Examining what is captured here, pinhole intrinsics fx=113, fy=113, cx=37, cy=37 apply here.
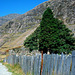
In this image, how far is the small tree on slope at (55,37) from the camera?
826 inches

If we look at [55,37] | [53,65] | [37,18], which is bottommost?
[53,65]

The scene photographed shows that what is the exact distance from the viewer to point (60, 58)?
4.99 metres

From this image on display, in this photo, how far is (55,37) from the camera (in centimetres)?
2169

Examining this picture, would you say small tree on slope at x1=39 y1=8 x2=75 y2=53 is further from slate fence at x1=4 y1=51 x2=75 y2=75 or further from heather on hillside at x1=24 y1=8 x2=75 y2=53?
slate fence at x1=4 y1=51 x2=75 y2=75

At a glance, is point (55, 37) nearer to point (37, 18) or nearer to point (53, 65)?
point (53, 65)

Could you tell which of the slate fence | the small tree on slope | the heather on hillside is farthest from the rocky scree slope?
the slate fence

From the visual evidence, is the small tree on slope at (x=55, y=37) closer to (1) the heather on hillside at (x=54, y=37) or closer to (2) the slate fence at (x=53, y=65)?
(1) the heather on hillside at (x=54, y=37)

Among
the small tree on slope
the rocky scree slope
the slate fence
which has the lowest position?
the slate fence

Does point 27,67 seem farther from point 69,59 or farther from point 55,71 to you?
point 69,59

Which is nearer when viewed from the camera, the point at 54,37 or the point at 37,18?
the point at 54,37

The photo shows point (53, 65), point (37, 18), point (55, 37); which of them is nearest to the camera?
point (53, 65)

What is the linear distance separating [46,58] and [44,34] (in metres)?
17.4

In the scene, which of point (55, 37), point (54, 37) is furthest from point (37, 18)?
point (55, 37)

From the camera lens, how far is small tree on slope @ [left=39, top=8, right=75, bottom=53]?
2098 cm
